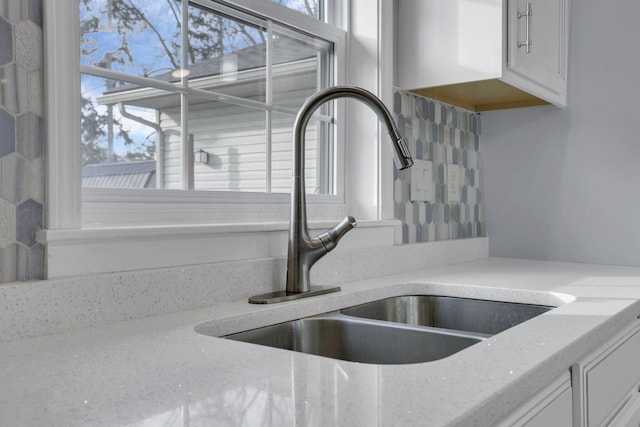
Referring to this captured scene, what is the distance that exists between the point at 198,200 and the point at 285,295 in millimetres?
297

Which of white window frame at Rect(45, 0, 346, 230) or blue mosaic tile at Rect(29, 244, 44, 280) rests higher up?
white window frame at Rect(45, 0, 346, 230)

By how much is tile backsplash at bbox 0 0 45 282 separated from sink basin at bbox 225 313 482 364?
0.37 m

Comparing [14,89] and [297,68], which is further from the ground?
[297,68]

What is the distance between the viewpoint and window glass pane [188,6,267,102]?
1383mm

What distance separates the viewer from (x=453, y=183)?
87.5 inches

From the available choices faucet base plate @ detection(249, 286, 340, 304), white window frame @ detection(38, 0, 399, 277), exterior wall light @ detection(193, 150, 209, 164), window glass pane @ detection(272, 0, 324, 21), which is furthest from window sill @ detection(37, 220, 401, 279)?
window glass pane @ detection(272, 0, 324, 21)

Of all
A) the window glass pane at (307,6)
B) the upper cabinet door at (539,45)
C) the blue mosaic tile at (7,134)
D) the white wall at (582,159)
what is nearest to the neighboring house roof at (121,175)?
the blue mosaic tile at (7,134)

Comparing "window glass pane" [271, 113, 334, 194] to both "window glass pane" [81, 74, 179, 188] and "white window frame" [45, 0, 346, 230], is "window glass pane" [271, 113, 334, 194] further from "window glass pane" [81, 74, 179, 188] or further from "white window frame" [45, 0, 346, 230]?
"window glass pane" [81, 74, 179, 188]

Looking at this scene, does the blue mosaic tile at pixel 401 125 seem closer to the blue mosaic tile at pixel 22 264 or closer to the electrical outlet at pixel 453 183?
the electrical outlet at pixel 453 183

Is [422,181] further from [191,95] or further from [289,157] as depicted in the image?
[191,95]

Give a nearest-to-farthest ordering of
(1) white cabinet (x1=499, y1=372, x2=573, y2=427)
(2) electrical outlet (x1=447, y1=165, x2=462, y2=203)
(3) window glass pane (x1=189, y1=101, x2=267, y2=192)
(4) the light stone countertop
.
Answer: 1. (4) the light stone countertop
2. (1) white cabinet (x1=499, y1=372, x2=573, y2=427)
3. (3) window glass pane (x1=189, y1=101, x2=267, y2=192)
4. (2) electrical outlet (x1=447, y1=165, x2=462, y2=203)

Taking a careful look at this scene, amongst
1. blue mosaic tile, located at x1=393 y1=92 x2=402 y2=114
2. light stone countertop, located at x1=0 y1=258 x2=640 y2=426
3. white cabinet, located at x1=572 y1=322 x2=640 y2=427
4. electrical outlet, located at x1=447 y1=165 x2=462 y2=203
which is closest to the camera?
light stone countertop, located at x1=0 y1=258 x2=640 y2=426

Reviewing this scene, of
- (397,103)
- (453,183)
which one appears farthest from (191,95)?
(453,183)

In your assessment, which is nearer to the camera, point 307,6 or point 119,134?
point 119,134
